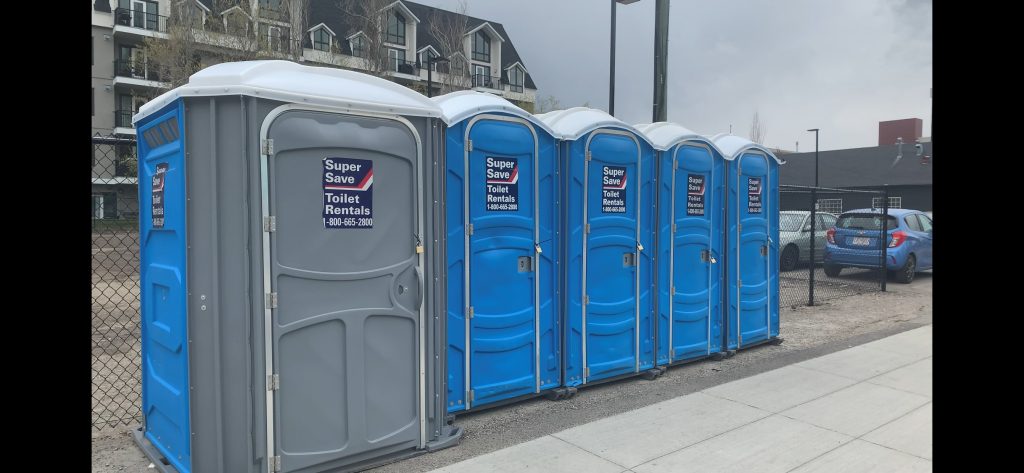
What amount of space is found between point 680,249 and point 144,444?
191 inches

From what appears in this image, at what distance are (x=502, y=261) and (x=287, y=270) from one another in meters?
1.89

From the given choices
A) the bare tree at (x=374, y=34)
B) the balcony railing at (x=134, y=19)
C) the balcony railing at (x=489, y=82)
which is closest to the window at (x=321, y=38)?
the balcony railing at (x=134, y=19)

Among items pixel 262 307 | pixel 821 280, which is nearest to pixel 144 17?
pixel 821 280

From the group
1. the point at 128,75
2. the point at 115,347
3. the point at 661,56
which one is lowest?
the point at 115,347

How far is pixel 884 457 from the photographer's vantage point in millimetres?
4172

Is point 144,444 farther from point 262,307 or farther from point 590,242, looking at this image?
point 590,242

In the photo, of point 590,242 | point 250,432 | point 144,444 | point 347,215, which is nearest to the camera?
point 250,432

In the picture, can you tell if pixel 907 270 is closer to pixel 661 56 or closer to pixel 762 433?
pixel 661 56

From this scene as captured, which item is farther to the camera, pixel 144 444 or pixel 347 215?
pixel 144 444

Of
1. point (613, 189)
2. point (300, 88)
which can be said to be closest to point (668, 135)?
point (613, 189)

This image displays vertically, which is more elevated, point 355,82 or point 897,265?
point 355,82

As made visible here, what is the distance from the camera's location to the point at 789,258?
48.5 feet

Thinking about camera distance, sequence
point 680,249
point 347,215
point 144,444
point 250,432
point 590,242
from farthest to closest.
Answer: point 680,249 < point 590,242 < point 144,444 < point 347,215 < point 250,432

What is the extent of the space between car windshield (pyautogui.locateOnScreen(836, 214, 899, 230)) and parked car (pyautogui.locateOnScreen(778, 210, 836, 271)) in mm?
651
